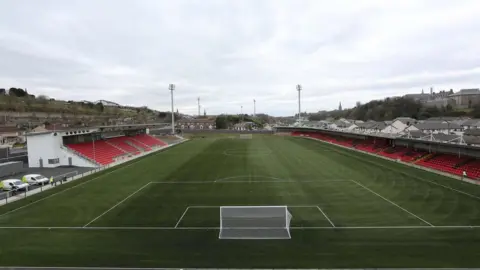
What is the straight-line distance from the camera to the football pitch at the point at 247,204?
13203 millimetres

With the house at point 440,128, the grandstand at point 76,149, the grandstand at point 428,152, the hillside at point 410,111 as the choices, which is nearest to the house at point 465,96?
the hillside at point 410,111

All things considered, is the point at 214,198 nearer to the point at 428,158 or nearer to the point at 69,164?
the point at 69,164

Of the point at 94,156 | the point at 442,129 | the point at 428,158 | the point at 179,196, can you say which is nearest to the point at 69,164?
the point at 94,156

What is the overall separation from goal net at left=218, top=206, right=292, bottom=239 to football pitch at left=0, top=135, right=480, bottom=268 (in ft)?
1.76

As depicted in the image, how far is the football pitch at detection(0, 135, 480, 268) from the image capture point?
13203mm

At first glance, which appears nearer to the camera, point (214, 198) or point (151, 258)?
point (151, 258)

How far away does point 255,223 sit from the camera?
16.8 meters

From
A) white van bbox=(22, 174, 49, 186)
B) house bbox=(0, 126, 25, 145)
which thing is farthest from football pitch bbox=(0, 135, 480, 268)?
house bbox=(0, 126, 25, 145)

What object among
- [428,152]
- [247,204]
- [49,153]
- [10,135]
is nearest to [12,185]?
[49,153]

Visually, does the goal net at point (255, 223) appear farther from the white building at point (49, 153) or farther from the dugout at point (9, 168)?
the white building at point (49, 153)

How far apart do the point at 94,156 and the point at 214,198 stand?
89.8ft

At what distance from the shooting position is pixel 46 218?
19.4m

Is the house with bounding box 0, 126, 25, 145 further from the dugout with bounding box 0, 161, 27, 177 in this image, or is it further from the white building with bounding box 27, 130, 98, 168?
the dugout with bounding box 0, 161, 27, 177

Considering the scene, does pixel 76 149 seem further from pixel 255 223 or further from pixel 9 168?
pixel 255 223
